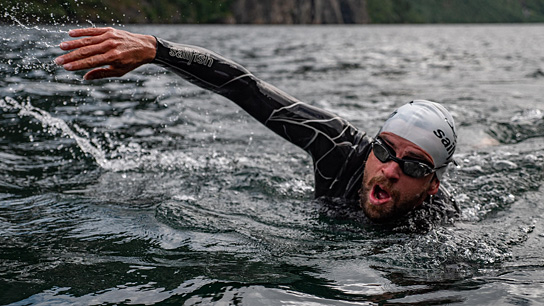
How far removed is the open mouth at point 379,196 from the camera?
173 inches

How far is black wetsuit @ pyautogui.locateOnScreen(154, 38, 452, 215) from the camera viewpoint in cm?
446

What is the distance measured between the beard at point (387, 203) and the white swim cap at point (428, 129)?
14.1 inches

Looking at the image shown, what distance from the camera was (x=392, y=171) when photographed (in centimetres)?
429

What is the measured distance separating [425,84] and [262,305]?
16.6 m

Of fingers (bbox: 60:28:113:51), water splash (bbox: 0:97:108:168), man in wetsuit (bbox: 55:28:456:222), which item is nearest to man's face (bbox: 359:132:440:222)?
man in wetsuit (bbox: 55:28:456:222)

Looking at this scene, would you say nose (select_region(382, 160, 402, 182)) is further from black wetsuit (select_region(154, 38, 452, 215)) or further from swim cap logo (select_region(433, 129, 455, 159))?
black wetsuit (select_region(154, 38, 452, 215))

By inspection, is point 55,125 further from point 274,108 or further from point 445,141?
point 445,141

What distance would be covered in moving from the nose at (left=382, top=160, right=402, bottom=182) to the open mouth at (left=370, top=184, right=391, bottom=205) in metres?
0.14

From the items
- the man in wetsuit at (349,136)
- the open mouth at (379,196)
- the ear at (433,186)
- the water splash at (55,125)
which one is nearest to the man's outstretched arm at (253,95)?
the man in wetsuit at (349,136)

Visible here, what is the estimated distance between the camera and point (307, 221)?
5.17m

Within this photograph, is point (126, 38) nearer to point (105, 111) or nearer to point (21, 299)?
point (21, 299)

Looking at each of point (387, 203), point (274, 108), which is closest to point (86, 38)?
point (274, 108)

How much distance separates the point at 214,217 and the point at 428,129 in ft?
7.10

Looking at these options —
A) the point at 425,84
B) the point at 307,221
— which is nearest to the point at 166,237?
the point at 307,221
